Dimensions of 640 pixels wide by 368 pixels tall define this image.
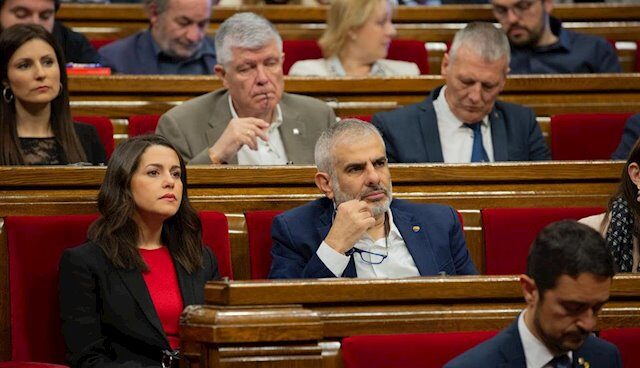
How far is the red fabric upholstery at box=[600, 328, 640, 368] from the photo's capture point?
1207 millimetres

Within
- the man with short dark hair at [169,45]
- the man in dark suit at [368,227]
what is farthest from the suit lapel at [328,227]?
the man with short dark hair at [169,45]

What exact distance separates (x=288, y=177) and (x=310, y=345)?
Result: 0.63m

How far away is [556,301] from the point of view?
1.04 m

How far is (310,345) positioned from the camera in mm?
1146

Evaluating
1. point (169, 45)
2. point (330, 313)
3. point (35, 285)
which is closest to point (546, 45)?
point (169, 45)

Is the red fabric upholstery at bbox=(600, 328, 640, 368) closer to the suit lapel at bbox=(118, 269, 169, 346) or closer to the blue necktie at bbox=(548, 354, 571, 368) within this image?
the blue necktie at bbox=(548, 354, 571, 368)

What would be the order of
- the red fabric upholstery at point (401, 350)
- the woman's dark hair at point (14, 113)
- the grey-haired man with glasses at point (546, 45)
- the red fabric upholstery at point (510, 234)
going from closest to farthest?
the red fabric upholstery at point (401, 350) → the red fabric upholstery at point (510, 234) → the woman's dark hair at point (14, 113) → the grey-haired man with glasses at point (546, 45)

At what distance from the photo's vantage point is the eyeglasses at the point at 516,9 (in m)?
2.55

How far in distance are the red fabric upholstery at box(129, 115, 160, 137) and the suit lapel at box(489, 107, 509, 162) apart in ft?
1.90

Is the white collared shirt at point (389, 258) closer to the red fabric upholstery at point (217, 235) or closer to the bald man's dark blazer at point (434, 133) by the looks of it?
the red fabric upholstery at point (217, 235)

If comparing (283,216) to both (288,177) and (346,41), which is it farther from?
(346,41)

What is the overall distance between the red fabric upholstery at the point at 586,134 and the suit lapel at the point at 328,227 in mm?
709

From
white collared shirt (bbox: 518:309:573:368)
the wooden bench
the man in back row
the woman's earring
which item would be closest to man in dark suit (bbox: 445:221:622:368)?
white collared shirt (bbox: 518:309:573:368)

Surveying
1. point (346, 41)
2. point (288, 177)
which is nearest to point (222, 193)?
point (288, 177)
